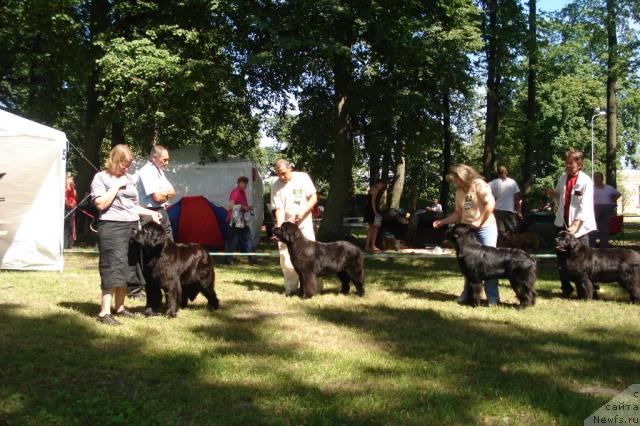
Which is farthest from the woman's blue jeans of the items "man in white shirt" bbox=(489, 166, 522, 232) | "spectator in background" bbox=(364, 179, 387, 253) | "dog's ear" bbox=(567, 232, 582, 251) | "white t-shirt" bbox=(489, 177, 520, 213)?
"spectator in background" bbox=(364, 179, 387, 253)

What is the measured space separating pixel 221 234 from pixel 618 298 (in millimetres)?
8823

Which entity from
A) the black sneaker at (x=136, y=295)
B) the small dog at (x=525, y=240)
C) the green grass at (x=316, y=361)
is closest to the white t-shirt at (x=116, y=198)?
the green grass at (x=316, y=361)

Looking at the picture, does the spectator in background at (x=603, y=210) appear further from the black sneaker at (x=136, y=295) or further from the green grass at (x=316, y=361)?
the black sneaker at (x=136, y=295)

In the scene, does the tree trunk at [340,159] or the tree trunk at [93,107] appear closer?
the tree trunk at [340,159]

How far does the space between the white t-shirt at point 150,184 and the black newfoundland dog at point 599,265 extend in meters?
4.76

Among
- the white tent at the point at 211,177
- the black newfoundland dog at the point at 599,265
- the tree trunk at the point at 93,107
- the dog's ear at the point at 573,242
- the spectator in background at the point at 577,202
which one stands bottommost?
the black newfoundland dog at the point at 599,265

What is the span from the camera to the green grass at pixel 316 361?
12.3 ft

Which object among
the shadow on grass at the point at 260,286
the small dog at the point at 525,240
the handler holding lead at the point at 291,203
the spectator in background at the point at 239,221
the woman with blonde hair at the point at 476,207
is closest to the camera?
the woman with blonde hair at the point at 476,207

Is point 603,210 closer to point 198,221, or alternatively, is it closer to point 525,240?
point 525,240

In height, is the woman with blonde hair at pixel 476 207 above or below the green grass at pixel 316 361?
above

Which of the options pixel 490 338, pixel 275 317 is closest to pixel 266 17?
pixel 275 317

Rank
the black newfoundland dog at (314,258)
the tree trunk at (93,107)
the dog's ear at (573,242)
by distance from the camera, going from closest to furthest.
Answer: the dog's ear at (573,242)
the black newfoundland dog at (314,258)
the tree trunk at (93,107)

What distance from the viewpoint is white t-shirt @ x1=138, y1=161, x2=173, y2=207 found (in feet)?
22.6

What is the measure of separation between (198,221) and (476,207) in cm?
839
